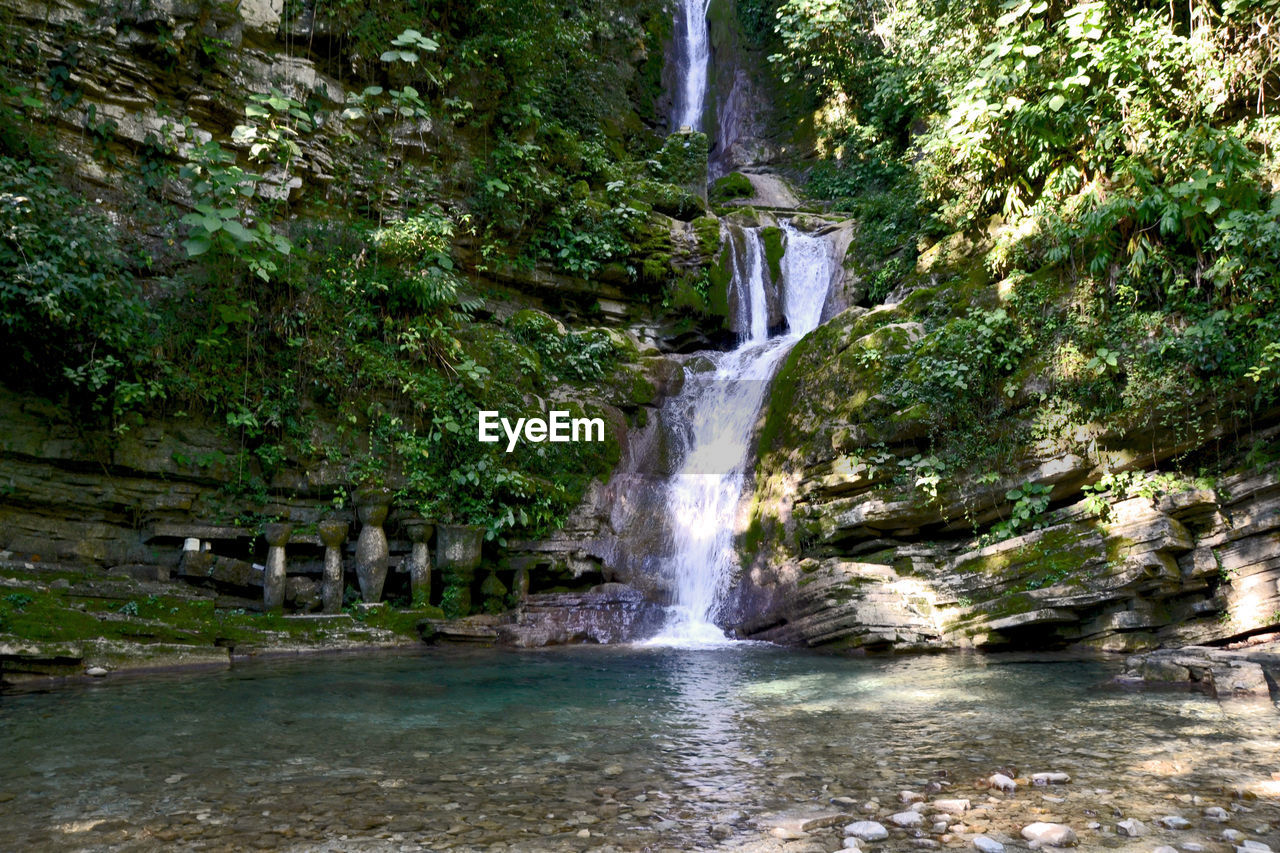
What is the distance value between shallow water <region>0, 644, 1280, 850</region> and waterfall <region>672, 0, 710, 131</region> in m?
20.8

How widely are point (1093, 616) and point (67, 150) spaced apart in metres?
13.3

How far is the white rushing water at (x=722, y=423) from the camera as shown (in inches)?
406

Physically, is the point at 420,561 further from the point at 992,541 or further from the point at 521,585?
the point at 992,541

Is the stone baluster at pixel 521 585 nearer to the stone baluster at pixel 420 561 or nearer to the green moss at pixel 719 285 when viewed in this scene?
the stone baluster at pixel 420 561

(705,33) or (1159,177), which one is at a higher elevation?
(705,33)

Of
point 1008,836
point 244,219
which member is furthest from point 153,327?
point 1008,836

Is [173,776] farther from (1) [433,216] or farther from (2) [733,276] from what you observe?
(2) [733,276]

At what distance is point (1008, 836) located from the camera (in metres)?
2.59

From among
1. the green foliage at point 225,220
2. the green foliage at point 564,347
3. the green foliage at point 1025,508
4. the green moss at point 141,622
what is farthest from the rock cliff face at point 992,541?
the green foliage at point 225,220

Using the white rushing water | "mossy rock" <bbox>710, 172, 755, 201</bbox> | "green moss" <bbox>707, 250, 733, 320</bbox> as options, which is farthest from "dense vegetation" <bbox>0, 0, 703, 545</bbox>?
"mossy rock" <bbox>710, 172, 755, 201</bbox>

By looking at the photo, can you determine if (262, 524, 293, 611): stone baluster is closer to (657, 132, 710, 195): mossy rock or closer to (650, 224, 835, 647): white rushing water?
(650, 224, 835, 647): white rushing water

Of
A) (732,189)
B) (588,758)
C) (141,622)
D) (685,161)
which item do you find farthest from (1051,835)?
(732,189)

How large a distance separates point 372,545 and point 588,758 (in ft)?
21.7

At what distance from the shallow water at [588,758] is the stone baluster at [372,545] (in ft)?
10.9
